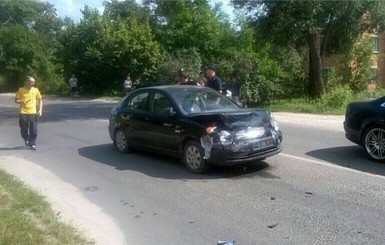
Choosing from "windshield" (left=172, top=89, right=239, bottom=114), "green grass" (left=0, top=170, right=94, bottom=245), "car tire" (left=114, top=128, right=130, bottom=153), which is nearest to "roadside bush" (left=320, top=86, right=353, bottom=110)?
"windshield" (left=172, top=89, right=239, bottom=114)

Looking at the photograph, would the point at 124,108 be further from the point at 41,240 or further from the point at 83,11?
the point at 83,11

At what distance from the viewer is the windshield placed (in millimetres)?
8234

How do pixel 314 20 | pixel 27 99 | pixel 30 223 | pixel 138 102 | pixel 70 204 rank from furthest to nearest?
pixel 314 20 → pixel 27 99 → pixel 138 102 → pixel 70 204 → pixel 30 223

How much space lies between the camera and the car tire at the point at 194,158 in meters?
7.57

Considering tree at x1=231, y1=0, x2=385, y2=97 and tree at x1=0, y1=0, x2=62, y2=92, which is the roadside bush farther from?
tree at x1=0, y1=0, x2=62, y2=92

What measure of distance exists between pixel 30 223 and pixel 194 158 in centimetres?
325

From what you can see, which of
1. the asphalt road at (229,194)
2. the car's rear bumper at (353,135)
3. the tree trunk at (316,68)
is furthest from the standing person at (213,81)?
the tree trunk at (316,68)

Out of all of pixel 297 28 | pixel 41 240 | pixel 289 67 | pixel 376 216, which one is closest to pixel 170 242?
pixel 41 240

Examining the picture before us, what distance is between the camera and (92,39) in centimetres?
3772

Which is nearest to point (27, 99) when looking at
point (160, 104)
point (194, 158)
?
point (160, 104)

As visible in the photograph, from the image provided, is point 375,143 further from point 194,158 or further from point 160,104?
point 160,104

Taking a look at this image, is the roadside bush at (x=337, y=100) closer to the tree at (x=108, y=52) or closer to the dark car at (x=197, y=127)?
the dark car at (x=197, y=127)

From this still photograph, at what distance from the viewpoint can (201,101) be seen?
8.47 metres

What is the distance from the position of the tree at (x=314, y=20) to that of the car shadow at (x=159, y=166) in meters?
12.4
